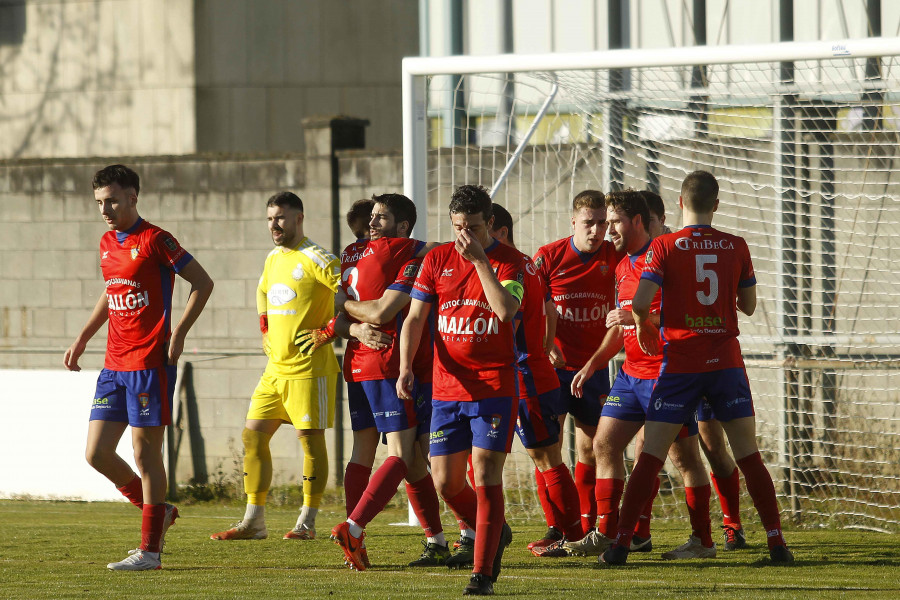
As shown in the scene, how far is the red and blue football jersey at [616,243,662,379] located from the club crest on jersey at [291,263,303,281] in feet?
6.90

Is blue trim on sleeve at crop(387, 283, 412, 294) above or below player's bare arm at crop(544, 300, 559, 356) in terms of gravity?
above

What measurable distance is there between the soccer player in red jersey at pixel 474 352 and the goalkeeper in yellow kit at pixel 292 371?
214 centimetres

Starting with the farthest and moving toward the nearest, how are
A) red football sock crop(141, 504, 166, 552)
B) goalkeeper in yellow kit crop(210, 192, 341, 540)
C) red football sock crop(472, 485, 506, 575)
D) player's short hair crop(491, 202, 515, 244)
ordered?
goalkeeper in yellow kit crop(210, 192, 341, 540) → player's short hair crop(491, 202, 515, 244) → red football sock crop(141, 504, 166, 552) → red football sock crop(472, 485, 506, 575)

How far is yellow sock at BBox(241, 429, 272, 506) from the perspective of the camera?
8.29 meters

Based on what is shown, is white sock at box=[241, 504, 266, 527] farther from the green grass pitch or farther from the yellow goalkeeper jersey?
the yellow goalkeeper jersey

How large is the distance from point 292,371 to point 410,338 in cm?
231

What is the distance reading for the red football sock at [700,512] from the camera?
7250 millimetres

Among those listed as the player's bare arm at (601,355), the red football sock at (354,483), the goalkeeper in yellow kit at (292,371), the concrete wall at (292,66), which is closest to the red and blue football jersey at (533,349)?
the player's bare arm at (601,355)

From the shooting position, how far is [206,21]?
56.3ft

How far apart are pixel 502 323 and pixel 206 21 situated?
40.2 feet

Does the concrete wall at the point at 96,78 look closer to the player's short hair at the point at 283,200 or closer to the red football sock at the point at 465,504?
the player's short hair at the point at 283,200

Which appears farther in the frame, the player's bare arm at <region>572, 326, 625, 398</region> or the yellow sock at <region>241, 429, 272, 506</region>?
the yellow sock at <region>241, 429, 272, 506</region>

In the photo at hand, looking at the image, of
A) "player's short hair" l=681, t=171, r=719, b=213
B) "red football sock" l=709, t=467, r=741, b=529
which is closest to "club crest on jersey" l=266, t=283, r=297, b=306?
"player's short hair" l=681, t=171, r=719, b=213

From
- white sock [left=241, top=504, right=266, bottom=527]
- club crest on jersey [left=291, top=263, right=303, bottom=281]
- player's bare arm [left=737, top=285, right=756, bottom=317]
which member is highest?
club crest on jersey [left=291, top=263, right=303, bottom=281]
